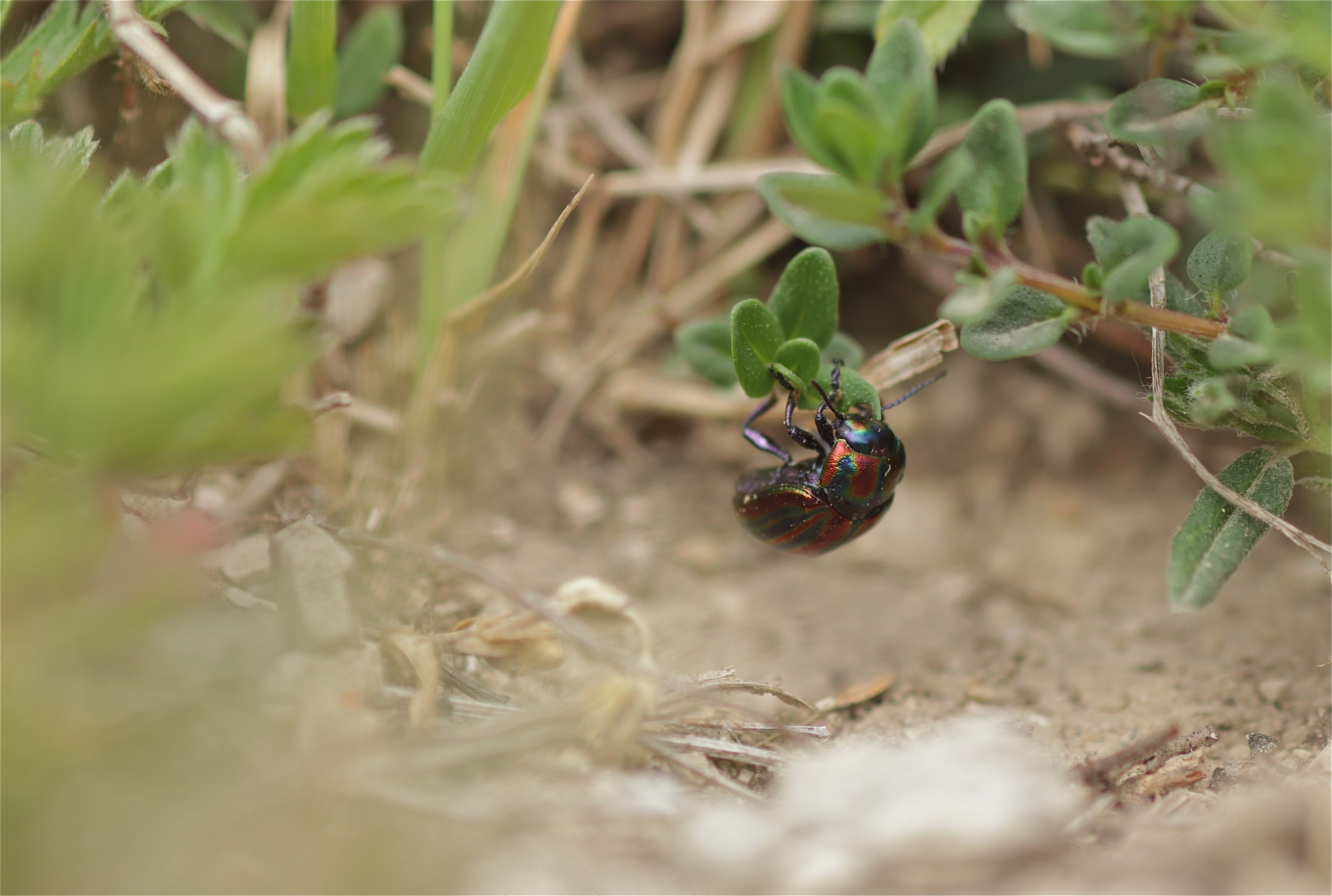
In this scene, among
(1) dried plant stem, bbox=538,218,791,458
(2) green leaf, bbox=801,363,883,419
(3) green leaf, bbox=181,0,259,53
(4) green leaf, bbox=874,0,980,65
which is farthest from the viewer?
(1) dried plant stem, bbox=538,218,791,458

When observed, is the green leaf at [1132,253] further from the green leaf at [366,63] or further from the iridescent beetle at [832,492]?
the green leaf at [366,63]

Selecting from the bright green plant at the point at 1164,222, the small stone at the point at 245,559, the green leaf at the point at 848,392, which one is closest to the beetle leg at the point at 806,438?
the green leaf at the point at 848,392

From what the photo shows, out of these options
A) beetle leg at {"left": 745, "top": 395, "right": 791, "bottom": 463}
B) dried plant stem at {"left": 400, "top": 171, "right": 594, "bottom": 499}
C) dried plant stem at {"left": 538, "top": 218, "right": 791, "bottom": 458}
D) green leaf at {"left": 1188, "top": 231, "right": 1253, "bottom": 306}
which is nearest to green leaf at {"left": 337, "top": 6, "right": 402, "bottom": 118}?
dried plant stem at {"left": 400, "top": 171, "right": 594, "bottom": 499}

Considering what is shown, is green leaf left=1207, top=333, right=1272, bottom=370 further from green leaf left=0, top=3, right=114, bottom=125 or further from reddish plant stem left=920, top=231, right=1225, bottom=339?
green leaf left=0, top=3, right=114, bottom=125

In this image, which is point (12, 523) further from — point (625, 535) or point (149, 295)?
point (625, 535)

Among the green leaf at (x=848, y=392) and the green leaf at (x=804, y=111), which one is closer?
the green leaf at (x=804, y=111)

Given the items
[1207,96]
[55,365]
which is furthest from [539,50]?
[1207,96]
